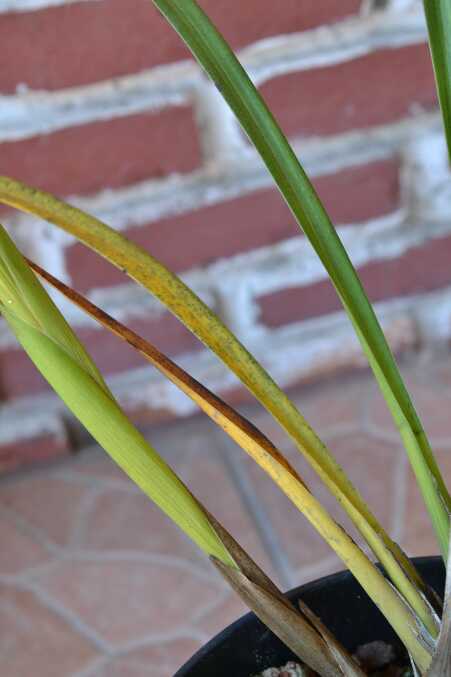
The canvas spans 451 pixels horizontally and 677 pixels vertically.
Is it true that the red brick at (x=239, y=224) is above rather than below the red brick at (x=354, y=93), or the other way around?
below

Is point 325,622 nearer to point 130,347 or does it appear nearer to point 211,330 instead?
point 211,330

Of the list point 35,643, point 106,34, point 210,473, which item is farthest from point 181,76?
point 35,643

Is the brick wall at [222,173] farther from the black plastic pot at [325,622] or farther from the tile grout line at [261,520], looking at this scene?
the black plastic pot at [325,622]

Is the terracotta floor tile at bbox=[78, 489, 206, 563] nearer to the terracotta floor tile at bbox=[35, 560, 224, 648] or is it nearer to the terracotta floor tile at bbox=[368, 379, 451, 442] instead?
the terracotta floor tile at bbox=[35, 560, 224, 648]

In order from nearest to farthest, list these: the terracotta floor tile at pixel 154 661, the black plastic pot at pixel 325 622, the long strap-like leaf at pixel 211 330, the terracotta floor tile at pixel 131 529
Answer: the long strap-like leaf at pixel 211 330 → the black plastic pot at pixel 325 622 → the terracotta floor tile at pixel 154 661 → the terracotta floor tile at pixel 131 529

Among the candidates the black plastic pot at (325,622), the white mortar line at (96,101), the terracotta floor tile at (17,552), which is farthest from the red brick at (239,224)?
the black plastic pot at (325,622)

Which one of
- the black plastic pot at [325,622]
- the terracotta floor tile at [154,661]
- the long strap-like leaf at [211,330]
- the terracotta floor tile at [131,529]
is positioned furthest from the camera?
the terracotta floor tile at [131,529]

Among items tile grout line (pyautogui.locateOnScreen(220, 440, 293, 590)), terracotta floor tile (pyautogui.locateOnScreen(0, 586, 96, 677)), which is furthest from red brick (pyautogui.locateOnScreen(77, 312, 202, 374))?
terracotta floor tile (pyautogui.locateOnScreen(0, 586, 96, 677))

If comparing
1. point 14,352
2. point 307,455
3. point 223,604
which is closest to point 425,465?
point 307,455

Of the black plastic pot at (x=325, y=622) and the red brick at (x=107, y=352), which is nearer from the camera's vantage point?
the black plastic pot at (x=325, y=622)
